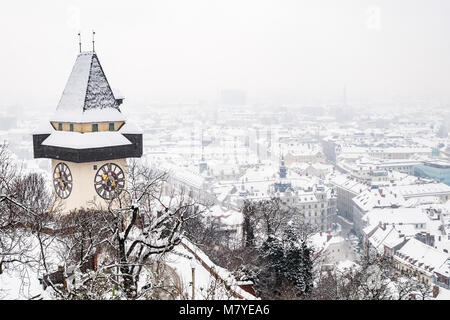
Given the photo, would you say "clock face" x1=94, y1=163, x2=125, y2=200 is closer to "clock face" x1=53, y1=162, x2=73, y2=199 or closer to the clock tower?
the clock tower

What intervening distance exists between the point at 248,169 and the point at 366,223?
1065 inches

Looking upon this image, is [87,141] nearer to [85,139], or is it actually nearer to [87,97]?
[85,139]

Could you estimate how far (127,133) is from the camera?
13086mm

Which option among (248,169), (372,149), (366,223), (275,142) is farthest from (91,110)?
(275,142)

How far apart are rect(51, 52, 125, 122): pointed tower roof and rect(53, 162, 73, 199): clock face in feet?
3.66

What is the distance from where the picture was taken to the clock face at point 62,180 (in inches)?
497

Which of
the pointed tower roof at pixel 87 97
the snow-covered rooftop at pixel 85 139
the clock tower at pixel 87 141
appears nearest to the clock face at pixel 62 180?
the clock tower at pixel 87 141

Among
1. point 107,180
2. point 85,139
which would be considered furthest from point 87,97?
point 107,180

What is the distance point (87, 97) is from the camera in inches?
507

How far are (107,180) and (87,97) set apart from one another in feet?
6.53

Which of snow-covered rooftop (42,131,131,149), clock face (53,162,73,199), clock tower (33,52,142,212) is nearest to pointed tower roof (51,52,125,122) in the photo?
clock tower (33,52,142,212)

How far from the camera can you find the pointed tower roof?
12812 mm
